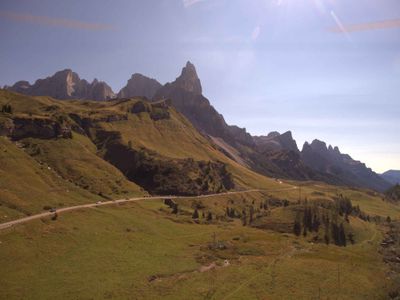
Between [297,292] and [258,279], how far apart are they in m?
9.11

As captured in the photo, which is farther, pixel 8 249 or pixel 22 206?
pixel 22 206

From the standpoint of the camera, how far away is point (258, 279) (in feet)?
271

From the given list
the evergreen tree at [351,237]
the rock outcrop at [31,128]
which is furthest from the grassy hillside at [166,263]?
the rock outcrop at [31,128]

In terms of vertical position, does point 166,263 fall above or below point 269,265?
above

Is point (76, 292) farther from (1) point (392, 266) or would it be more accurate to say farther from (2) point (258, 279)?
(1) point (392, 266)

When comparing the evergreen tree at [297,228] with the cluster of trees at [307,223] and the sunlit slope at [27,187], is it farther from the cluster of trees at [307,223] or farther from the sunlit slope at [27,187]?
the sunlit slope at [27,187]

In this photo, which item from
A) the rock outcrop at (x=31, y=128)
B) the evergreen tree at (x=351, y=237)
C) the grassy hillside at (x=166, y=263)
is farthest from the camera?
the rock outcrop at (x=31, y=128)

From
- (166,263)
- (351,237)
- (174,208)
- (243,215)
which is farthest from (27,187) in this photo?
(351,237)

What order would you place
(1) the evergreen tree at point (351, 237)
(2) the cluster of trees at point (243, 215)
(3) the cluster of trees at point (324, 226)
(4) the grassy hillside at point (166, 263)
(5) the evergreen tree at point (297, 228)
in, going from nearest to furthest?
(4) the grassy hillside at point (166, 263), (3) the cluster of trees at point (324, 226), (1) the evergreen tree at point (351, 237), (5) the evergreen tree at point (297, 228), (2) the cluster of trees at point (243, 215)

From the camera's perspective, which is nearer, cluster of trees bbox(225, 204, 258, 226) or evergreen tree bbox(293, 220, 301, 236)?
evergreen tree bbox(293, 220, 301, 236)

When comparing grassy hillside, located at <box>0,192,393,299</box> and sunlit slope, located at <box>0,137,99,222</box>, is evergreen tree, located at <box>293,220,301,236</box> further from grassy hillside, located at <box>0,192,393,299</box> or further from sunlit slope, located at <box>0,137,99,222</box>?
sunlit slope, located at <box>0,137,99,222</box>

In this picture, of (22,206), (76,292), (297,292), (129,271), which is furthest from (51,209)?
(297,292)

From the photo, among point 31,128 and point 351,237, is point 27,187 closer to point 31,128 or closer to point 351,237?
point 31,128

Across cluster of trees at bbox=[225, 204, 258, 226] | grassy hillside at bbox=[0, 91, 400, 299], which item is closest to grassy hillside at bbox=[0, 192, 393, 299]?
grassy hillside at bbox=[0, 91, 400, 299]
